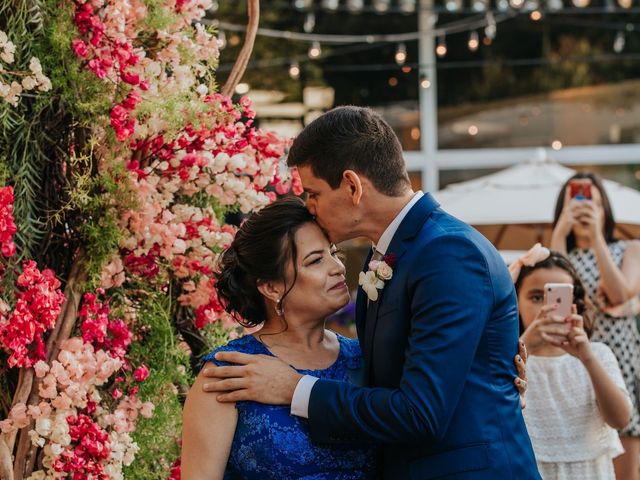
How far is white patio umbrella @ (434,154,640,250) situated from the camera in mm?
6312

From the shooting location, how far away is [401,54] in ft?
32.4

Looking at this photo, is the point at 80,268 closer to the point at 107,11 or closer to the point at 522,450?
the point at 107,11

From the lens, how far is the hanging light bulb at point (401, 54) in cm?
988

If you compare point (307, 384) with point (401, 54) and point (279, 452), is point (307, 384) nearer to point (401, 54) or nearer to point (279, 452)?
point (279, 452)

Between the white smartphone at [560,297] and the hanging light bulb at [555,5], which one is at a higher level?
the hanging light bulb at [555,5]

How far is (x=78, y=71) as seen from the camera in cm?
285

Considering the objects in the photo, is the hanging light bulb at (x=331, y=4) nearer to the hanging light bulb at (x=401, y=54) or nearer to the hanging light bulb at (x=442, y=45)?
the hanging light bulb at (x=401, y=54)

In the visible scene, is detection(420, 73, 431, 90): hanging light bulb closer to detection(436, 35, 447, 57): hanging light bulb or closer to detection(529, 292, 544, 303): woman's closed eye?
detection(436, 35, 447, 57): hanging light bulb

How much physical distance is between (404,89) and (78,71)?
7539mm

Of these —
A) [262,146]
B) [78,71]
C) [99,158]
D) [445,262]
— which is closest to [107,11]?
[78,71]

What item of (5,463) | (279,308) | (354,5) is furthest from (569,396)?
(354,5)


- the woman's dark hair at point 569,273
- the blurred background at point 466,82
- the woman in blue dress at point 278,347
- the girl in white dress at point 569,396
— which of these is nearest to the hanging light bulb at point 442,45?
the blurred background at point 466,82

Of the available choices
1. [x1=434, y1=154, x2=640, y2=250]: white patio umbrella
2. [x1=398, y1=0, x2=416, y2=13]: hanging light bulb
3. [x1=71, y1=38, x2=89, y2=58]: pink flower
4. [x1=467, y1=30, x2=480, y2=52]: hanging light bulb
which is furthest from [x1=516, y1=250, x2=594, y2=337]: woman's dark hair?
[x1=467, y1=30, x2=480, y2=52]: hanging light bulb

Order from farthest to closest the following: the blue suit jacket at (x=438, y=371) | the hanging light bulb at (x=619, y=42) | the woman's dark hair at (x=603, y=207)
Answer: the hanging light bulb at (x=619, y=42) → the woman's dark hair at (x=603, y=207) → the blue suit jacket at (x=438, y=371)
